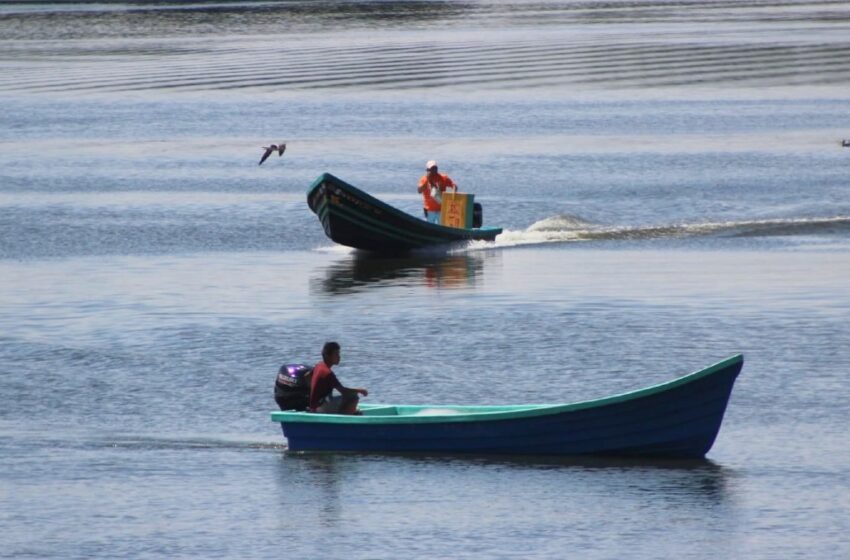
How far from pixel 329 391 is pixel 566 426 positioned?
2.92 metres

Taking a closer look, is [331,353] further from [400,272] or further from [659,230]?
[659,230]

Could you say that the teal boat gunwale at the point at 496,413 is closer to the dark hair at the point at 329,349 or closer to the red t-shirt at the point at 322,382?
the red t-shirt at the point at 322,382

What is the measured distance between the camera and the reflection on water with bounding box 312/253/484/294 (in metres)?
34.9

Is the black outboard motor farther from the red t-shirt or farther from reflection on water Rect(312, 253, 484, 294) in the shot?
reflection on water Rect(312, 253, 484, 294)

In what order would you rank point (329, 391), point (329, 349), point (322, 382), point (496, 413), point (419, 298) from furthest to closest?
point (419, 298) < point (329, 391) < point (322, 382) < point (329, 349) < point (496, 413)

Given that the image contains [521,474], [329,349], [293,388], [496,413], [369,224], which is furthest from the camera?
[369,224]

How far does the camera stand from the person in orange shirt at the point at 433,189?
1485 inches

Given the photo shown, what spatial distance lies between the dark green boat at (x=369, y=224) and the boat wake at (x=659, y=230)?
1620 mm

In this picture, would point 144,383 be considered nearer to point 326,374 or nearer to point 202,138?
point 326,374

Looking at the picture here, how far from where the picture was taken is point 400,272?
36.6 m

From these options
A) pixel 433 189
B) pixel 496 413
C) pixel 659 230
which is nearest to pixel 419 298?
pixel 433 189

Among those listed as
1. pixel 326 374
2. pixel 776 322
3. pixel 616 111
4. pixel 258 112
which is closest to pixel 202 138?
pixel 258 112

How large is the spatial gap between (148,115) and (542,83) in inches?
681

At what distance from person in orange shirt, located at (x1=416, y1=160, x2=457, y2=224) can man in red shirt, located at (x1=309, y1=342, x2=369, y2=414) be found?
15824 mm
